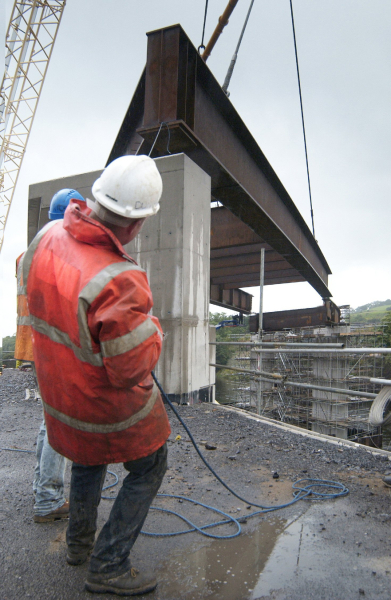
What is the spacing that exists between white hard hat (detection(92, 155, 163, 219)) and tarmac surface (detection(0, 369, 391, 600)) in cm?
174

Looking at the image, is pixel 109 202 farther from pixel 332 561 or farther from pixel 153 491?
pixel 332 561

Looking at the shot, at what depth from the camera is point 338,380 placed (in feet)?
74.2

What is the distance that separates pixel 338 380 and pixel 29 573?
22685 mm

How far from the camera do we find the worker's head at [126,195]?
179 centimetres

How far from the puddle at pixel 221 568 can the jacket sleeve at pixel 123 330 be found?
1.07 meters

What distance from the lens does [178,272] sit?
240 inches

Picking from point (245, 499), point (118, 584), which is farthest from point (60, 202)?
point (245, 499)

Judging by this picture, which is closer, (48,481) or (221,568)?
(221,568)

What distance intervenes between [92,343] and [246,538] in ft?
5.25

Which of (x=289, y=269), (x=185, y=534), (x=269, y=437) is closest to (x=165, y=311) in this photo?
(x=269, y=437)

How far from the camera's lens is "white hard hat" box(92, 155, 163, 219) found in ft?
5.88

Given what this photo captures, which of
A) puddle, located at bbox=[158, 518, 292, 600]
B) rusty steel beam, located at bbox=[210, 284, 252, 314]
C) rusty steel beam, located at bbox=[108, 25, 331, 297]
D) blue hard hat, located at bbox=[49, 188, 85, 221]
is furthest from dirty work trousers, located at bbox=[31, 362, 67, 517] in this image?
rusty steel beam, located at bbox=[210, 284, 252, 314]

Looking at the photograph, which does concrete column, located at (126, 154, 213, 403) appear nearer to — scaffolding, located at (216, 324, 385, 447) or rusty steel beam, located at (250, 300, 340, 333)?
rusty steel beam, located at (250, 300, 340, 333)

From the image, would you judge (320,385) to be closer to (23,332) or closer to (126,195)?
(23,332)
